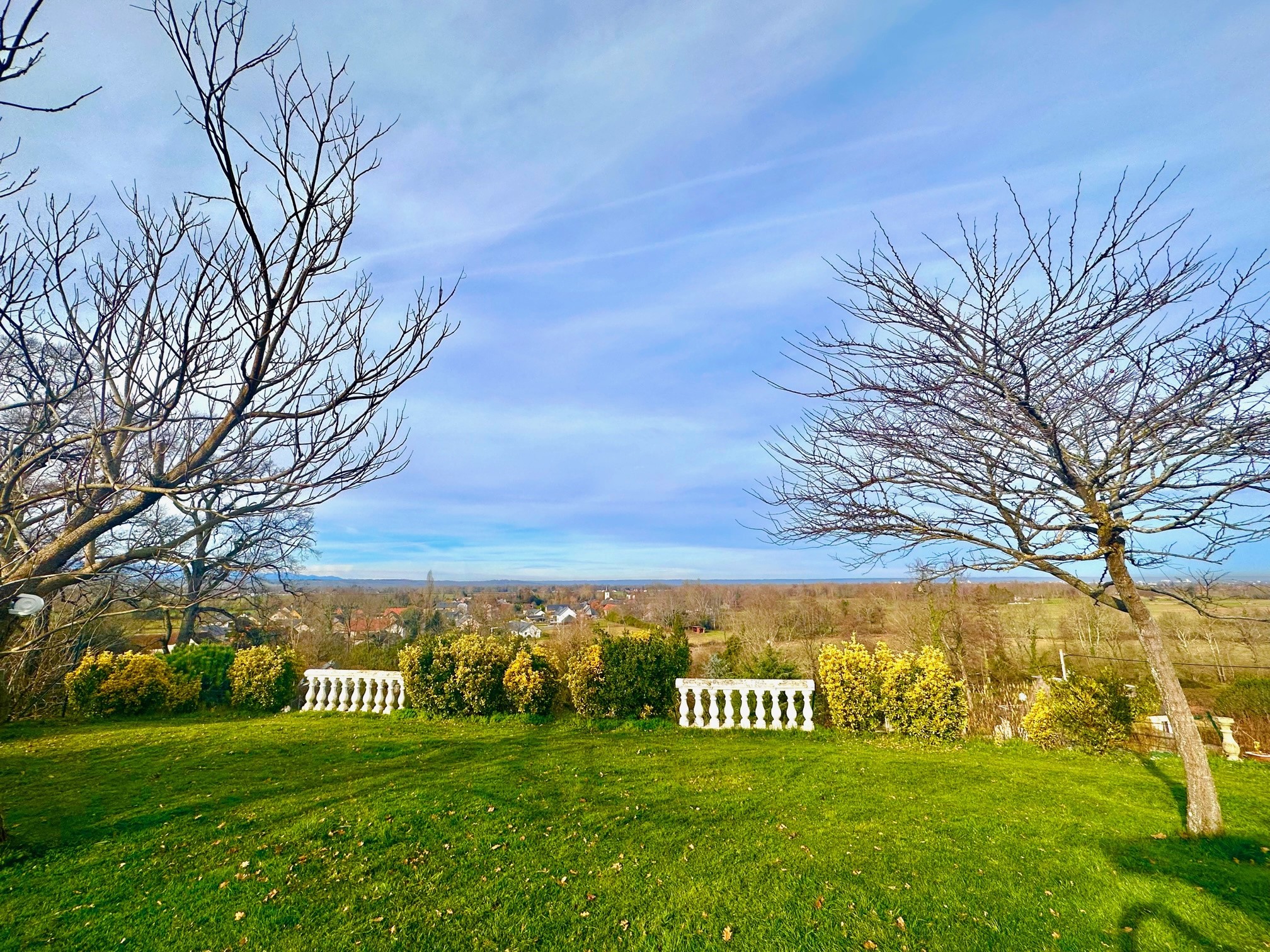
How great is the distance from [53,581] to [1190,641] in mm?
20437

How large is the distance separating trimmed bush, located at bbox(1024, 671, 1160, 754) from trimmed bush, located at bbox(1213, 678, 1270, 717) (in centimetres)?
517

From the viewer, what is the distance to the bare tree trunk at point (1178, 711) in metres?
4.75

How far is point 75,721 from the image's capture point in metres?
9.87

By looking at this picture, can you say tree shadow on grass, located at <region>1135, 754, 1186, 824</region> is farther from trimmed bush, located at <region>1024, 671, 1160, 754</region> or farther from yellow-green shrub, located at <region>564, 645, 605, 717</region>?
yellow-green shrub, located at <region>564, 645, 605, 717</region>

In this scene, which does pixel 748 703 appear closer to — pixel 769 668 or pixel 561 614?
pixel 769 668

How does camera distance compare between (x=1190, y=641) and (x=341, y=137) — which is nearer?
(x=341, y=137)

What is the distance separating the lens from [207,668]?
11.4 m

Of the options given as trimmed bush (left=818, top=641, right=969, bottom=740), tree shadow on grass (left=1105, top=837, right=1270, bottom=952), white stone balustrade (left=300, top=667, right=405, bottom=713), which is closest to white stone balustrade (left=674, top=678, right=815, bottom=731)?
trimmed bush (left=818, top=641, right=969, bottom=740)

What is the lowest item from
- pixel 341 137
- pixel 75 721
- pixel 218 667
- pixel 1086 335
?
pixel 75 721

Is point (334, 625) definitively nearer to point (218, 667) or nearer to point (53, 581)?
point (218, 667)

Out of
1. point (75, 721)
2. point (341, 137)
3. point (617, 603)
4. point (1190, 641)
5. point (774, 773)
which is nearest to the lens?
point (341, 137)

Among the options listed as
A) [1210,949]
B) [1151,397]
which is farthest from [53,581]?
[1151,397]

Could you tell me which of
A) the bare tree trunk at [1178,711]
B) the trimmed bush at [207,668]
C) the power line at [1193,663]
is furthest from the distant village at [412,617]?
the power line at [1193,663]

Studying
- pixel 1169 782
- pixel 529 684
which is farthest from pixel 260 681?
pixel 1169 782
